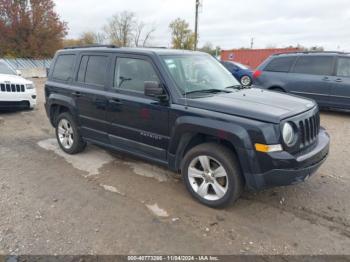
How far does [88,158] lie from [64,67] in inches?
67.0

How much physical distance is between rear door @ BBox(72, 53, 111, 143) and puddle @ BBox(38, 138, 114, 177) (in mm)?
437

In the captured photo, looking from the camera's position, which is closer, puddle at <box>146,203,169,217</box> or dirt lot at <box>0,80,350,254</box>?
dirt lot at <box>0,80,350,254</box>

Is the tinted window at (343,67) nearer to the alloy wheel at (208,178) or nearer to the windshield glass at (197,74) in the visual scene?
the windshield glass at (197,74)

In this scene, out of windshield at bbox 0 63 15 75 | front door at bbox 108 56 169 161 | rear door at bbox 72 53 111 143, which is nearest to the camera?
front door at bbox 108 56 169 161

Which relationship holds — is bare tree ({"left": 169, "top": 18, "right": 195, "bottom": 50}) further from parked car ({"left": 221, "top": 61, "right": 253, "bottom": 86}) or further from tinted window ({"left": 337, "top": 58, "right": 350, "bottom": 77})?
tinted window ({"left": 337, "top": 58, "right": 350, "bottom": 77})

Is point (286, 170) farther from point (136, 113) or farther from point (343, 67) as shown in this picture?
point (343, 67)

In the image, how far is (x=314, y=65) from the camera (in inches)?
330

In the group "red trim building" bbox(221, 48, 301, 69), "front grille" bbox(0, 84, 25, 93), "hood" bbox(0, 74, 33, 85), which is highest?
"red trim building" bbox(221, 48, 301, 69)

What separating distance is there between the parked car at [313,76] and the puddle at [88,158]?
5968 mm

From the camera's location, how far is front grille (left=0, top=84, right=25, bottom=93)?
7742 mm

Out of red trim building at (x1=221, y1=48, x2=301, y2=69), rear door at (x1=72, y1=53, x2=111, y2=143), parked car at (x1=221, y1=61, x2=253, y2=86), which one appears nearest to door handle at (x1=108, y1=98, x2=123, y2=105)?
rear door at (x1=72, y1=53, x2=111, y2=143)

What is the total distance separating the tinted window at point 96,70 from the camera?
4316mm

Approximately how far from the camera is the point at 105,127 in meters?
4.38

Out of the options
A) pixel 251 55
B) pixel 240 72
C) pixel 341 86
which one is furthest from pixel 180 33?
pixel 341 86
